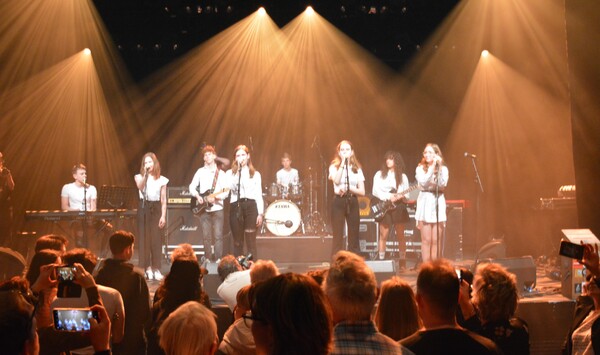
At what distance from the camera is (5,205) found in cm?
1261

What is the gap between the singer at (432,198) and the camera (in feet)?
37.0

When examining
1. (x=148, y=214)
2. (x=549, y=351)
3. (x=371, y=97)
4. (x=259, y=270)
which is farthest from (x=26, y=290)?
(x=371, y=97)

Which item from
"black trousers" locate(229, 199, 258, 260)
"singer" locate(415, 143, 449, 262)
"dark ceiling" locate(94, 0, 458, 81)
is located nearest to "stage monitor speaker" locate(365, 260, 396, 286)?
"singer" locate(415, 143, 449, 262)

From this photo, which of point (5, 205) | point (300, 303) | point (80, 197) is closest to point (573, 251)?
point (300, 303)

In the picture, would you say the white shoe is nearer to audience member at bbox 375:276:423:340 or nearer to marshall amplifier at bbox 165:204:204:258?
marshall amplifier at bbox 165:204:204:258

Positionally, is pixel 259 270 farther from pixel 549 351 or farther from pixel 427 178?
A: pixel 427 178

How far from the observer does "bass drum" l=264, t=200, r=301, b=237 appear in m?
14.4

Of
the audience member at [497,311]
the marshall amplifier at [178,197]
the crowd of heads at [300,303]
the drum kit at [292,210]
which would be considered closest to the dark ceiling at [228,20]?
the drum kit at [292,210]

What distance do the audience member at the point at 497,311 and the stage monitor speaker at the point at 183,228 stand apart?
10522 mm

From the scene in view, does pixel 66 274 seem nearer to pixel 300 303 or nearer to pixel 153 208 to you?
pixel 300 303

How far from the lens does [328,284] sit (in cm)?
322

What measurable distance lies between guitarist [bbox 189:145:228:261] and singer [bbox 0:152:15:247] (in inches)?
126

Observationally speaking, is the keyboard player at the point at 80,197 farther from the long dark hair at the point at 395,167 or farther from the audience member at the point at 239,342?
the audience member at the point at 239,342

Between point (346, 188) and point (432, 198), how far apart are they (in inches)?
57.6
